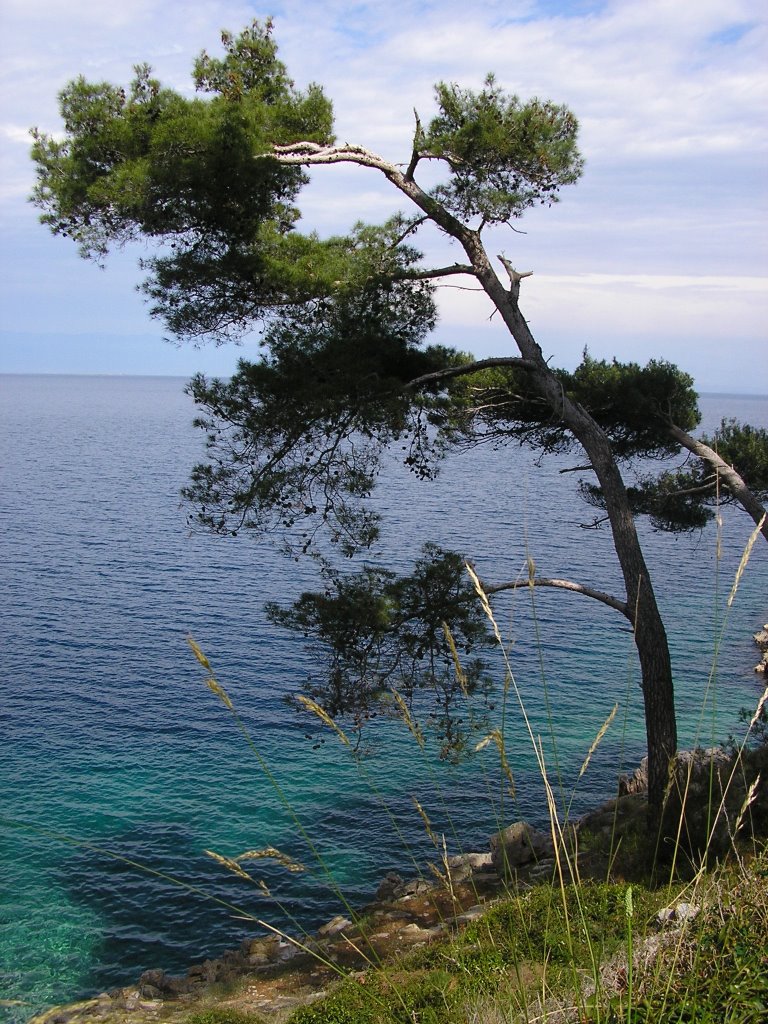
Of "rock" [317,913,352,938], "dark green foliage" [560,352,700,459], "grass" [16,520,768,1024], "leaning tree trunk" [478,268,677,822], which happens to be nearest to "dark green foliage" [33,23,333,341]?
"leaning tree trunk" [478,268,677,822]

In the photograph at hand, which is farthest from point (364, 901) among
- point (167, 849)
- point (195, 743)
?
point (195, 743)

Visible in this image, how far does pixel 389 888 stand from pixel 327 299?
9.09 meters

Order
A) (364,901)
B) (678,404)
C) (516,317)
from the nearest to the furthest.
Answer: (516,317) → (678,404) → (364,901)

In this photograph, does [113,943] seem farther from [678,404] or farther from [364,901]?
[678,404]

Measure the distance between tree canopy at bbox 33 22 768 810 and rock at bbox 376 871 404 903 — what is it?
15.1 ft

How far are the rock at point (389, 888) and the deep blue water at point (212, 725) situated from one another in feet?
1.05

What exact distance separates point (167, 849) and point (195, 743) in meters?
4.06

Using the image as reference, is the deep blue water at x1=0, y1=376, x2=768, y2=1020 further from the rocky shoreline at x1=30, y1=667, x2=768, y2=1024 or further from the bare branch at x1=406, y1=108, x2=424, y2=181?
the bare branch at x1=406, y1=108, x2=424, y2=181

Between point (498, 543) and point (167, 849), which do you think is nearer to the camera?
point (167, 849)

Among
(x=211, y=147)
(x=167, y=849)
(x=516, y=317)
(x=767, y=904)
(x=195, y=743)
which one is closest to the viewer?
(x=767, y=904)

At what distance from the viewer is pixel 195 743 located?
18719 millimetres

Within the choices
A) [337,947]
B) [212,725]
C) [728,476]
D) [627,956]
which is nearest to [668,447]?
[728,476]

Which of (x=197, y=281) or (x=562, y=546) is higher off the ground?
(x=197, y=281)

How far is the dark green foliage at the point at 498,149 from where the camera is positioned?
10.2m
